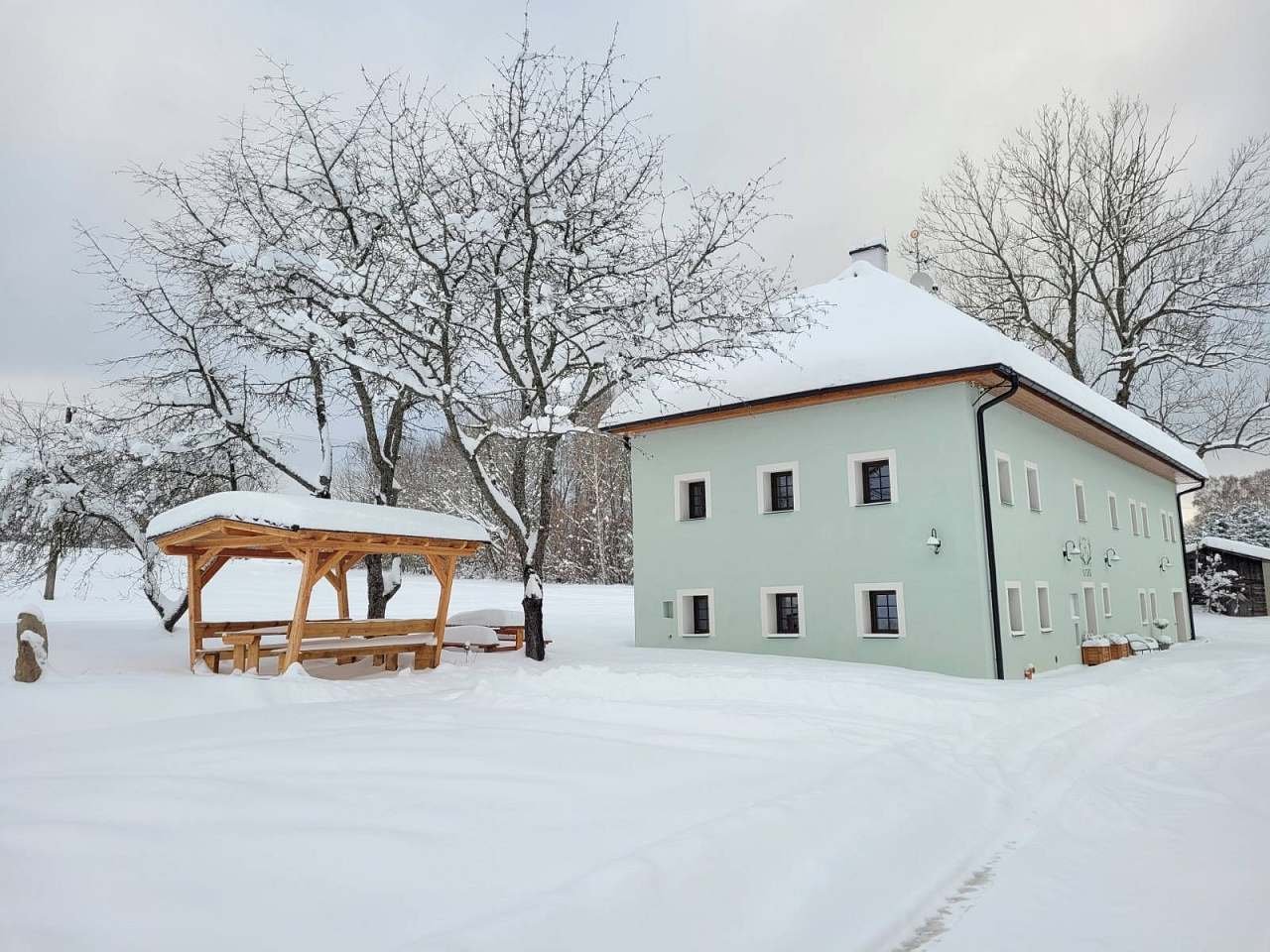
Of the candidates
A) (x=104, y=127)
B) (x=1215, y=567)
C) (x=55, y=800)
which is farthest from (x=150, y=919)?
(x=1215, y=567)

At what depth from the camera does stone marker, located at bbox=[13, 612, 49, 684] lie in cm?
998

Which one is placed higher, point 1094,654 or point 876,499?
point 876,499

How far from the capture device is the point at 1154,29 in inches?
606

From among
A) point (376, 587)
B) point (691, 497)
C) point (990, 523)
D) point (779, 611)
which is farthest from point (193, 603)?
point (990, 523)

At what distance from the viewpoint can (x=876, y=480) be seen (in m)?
17.0

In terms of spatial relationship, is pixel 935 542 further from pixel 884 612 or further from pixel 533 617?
pixel 533 617

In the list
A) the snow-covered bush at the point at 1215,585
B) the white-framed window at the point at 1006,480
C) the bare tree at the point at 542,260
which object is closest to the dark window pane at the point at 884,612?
the white-framed window at the point at 1006,480

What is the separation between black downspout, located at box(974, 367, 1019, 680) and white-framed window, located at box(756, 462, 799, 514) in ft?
11.2

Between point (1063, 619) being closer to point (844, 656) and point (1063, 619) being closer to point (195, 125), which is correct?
point (844, 656)

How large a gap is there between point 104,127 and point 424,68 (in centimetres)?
488

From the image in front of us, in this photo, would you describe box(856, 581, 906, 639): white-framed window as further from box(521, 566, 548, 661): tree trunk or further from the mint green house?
box(521, 566, 548, 661): tree trunk

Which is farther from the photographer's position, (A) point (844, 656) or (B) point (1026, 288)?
(B) point (1026, 288)

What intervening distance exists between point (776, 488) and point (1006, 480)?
413 centimetres

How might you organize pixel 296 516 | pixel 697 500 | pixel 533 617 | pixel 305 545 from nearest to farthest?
pixel 296 516 < pixel 305 545 < pixel 533 617 < pixel 697 500
